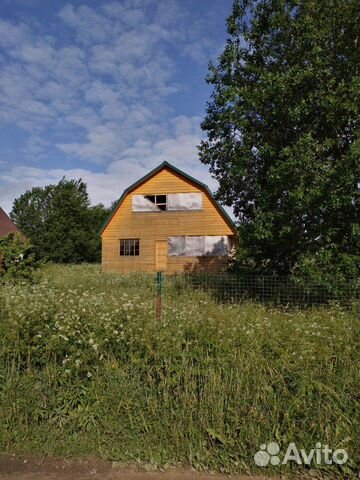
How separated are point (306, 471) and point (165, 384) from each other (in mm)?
1370

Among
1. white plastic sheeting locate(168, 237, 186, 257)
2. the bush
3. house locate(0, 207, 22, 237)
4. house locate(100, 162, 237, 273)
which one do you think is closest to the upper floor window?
house locate(100, 162, 237, 273)

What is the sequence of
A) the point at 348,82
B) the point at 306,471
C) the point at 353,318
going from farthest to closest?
the point at 348,82, the point at 353,318, the point at 306,471

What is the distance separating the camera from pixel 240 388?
330 cm

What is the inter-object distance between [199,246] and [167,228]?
8.00 ft

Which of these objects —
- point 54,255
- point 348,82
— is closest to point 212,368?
point 348,82

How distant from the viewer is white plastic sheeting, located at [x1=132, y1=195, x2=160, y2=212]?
24.2 metres

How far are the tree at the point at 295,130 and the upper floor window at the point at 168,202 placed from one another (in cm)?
1457

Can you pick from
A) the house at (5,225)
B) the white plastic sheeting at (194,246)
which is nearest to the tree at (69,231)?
the house at (5,225)

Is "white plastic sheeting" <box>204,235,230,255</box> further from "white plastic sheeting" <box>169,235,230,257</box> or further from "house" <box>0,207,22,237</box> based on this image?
"house" <box>0,207,22,237</box>

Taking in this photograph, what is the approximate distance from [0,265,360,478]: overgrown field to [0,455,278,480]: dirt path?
0.30ft

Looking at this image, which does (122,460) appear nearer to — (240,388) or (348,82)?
(240,388)

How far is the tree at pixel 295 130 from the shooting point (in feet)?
22.7

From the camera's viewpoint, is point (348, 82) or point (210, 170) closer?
point (348, 82)

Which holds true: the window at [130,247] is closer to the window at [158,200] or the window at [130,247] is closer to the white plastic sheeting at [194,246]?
the window at [158,200]
